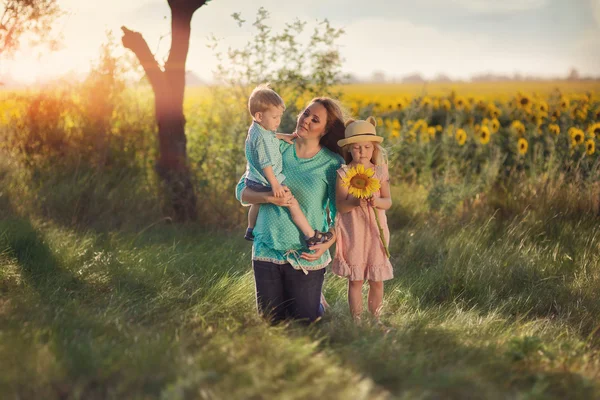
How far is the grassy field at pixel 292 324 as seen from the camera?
317cm

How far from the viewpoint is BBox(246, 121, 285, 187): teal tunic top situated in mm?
4031

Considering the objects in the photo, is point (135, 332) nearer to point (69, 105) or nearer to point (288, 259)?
point (288, 259)

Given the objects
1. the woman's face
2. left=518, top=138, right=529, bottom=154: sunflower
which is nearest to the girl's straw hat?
the woman's face

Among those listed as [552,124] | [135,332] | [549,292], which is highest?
[552,124]

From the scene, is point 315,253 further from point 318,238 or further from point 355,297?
point 355,297

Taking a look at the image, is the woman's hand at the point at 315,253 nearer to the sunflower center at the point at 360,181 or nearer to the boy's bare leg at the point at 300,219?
the boy's bare leg at the point at 300,219

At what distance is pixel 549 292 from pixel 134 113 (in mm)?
5145

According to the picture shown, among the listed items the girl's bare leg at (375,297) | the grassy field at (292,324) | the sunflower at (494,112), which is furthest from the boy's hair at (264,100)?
the sunflower at (494,112)

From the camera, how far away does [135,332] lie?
3752 millimetres

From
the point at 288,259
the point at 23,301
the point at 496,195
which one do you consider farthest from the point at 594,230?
the point at 23,301

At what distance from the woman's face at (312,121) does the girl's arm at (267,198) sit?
0.39 m

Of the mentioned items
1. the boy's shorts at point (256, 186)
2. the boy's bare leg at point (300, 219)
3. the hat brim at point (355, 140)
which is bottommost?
the boy's bare leg at point (300, 219)

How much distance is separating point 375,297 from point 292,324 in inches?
25.5

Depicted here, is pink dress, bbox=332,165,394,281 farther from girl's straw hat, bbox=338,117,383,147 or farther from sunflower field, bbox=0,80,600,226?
sunflower field, bbox=0,80,600,226
